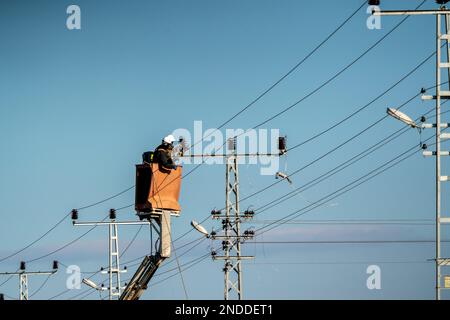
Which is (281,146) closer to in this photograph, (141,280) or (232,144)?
(232,144)

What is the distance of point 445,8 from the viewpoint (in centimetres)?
3947

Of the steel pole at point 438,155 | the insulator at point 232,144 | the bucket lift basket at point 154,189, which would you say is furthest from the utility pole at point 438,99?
the insulator at point 232,144

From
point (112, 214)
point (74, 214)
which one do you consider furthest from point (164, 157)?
point (74, 214)

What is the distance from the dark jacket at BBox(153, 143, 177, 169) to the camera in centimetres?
3569

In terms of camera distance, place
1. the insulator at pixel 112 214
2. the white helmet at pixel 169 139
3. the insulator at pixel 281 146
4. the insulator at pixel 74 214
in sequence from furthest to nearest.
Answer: the insulator at pixel 74 214
the insulator at pixel 112 214
the insulator at pixel 281 146
the white helmet at pixel 169 139

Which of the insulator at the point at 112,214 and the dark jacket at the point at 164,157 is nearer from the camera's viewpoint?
the dark jacket at the point at 164,157

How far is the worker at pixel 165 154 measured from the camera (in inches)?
1405

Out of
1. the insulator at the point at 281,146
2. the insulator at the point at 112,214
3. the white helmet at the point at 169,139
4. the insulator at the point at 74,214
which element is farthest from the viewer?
the insulator at the point at 74,214

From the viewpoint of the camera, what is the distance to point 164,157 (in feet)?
117

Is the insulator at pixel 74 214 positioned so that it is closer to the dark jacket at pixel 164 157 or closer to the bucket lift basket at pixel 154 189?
the bucket lift basket at pixel 154 189

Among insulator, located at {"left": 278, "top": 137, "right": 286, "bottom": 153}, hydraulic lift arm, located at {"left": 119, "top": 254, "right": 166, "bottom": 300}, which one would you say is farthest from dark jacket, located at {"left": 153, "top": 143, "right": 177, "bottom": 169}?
insulator, located at {"left": 278, "top": 137, "right": 286, "bottom": 153}
